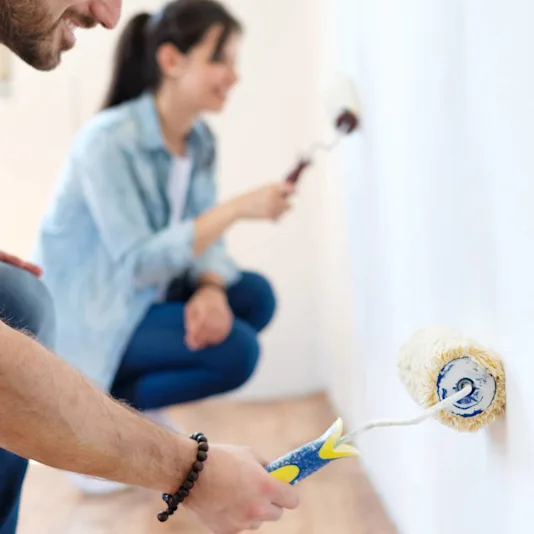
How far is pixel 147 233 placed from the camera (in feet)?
4.36

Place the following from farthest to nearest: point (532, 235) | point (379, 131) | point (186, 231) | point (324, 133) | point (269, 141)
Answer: point (269, 141)
point (324, 133)
point (186, 231)
point (379, 131)
point (532, 235)

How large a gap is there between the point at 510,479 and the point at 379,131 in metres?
0.62

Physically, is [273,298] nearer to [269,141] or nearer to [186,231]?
[186,231]

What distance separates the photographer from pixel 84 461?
55 centimetres

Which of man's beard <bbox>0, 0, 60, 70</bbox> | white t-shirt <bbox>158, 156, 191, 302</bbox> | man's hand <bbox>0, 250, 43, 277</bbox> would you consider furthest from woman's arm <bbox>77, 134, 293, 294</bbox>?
man's beard <bbox>0, 0, 60, 70</bbox>

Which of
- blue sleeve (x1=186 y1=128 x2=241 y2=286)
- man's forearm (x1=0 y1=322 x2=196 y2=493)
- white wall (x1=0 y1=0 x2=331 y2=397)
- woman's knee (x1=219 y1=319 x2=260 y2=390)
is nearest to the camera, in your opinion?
man's forearm (x1=0 y1=322 x2=196 y2=493)

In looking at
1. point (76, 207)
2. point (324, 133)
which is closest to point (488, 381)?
point (76, 207)

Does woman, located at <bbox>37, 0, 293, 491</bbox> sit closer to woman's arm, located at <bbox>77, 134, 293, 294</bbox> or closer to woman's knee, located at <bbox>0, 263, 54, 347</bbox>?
woman's arm, located at <bbox>77, 134, 293, 294</bbox>

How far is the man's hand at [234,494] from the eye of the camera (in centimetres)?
61

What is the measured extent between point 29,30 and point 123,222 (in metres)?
0.57

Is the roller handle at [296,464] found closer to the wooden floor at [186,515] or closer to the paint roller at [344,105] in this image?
the wooden floor at [186,515]

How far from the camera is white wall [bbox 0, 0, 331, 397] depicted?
199 cm

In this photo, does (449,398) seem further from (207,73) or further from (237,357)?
(207,73)

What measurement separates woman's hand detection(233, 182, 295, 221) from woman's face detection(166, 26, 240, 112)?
21 cm
